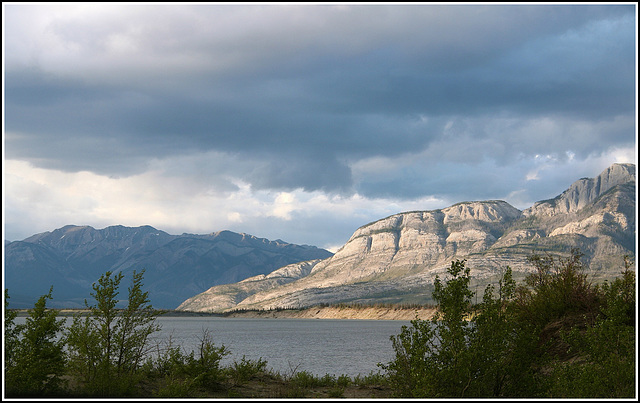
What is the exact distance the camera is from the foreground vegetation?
52.6ft

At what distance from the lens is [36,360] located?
18750mm

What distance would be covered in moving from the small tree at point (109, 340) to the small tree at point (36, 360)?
0.64 metres

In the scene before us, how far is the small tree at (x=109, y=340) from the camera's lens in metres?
19.0

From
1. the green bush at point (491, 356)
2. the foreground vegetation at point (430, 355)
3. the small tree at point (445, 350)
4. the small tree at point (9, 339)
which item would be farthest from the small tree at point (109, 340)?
the small tree at point (445, 350)

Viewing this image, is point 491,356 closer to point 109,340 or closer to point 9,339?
point 109,340

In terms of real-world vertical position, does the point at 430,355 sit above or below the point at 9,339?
below

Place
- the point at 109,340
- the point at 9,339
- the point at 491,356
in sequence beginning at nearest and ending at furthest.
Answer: the point at 491,356
the point at 9,339
the point at 109,340

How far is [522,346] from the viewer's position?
57.2 ft

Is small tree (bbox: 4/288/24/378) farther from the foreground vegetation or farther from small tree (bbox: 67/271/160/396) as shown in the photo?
small tree (bbox: 67/271/160/396)

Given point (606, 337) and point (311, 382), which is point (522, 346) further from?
point (311, 382)

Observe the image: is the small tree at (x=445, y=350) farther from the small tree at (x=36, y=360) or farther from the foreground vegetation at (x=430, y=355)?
the small tree at (x=36, y=360)

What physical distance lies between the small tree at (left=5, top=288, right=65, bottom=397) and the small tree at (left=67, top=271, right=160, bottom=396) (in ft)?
2.11

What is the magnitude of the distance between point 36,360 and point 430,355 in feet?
43.0

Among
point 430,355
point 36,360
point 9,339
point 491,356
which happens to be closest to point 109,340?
point 36,360
